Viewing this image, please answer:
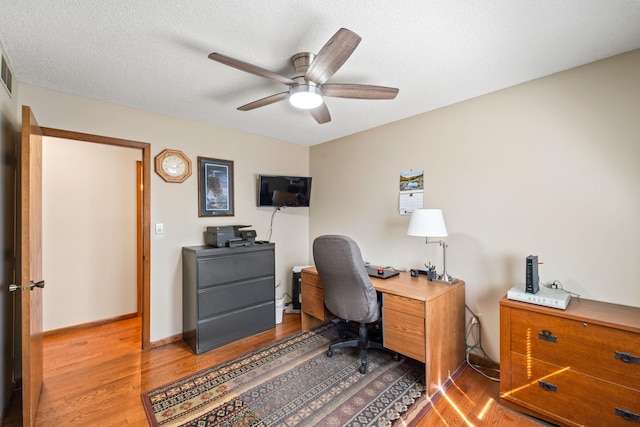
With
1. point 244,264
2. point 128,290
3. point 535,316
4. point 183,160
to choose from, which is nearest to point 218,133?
point 183,160

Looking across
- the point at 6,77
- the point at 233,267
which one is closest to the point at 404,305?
the point at 233,267

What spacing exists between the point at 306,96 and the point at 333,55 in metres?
0.40

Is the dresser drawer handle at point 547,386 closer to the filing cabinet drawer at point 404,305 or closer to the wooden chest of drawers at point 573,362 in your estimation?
the wooden chest of drawers at point 573,362

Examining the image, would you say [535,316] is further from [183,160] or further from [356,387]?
[183,160]

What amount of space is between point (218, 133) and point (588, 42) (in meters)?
3.08

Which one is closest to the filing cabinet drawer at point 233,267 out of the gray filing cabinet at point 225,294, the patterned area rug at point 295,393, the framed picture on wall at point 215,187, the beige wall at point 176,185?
the gray filing cabinet at point 225,294

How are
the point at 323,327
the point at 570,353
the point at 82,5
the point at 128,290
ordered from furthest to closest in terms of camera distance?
the point at 128,290 < the point at 323,327 < the point at 570,353 < the point at 82,5

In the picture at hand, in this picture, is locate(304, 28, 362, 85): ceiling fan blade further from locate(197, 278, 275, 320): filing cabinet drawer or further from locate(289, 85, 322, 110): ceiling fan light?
locate(197, 278, 275, 320): filing cabinet drawer

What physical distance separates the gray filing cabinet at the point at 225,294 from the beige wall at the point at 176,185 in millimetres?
163

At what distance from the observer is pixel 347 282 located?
212 centimetres

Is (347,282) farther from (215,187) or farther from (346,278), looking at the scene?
(215,187)

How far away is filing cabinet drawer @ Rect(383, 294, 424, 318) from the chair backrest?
100 mm

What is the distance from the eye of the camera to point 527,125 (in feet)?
6.76

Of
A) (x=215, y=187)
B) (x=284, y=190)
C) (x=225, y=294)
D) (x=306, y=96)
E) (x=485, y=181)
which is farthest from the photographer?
(x=284, y=190)
